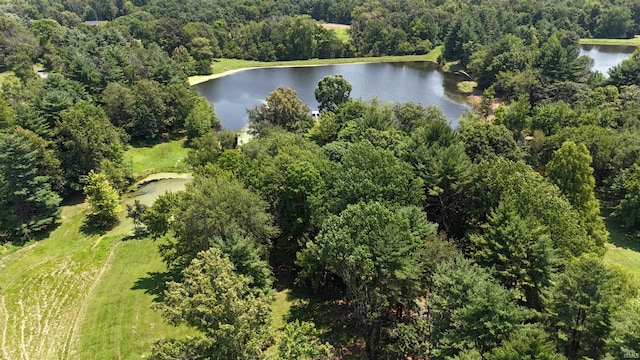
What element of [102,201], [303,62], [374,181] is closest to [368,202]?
[374,181]

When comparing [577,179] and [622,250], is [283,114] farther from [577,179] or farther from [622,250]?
[622,250]

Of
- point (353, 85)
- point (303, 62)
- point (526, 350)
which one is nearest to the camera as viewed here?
point (526, 350)

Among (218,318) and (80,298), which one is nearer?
(218,318)

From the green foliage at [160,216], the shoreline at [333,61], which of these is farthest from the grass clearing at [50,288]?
the shoreline at [333,61]

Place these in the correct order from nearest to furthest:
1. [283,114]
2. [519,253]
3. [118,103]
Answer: [519,253]
[283,114]
[118,103]

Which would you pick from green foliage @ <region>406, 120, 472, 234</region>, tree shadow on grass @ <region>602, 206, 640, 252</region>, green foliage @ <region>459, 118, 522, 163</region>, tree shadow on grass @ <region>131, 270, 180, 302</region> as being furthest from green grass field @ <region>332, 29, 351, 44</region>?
tree shadow on grass @ <region>131, 270, 180, 302</region>

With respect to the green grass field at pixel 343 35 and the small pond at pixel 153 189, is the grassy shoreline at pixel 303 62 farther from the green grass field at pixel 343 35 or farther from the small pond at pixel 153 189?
the small pond at pixel 153 189

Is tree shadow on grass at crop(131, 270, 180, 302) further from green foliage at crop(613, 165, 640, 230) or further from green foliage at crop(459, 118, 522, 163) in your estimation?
green foliage at crop(613, 165, 640, 230)
